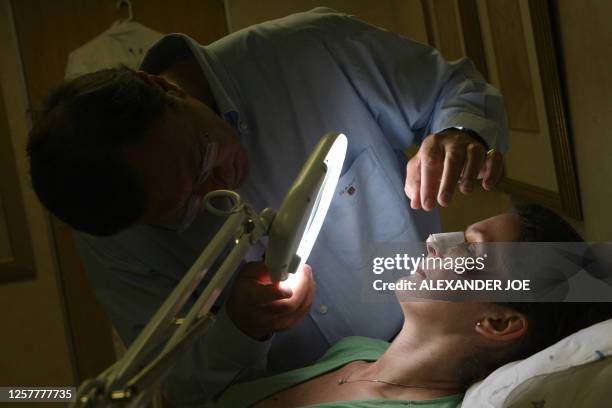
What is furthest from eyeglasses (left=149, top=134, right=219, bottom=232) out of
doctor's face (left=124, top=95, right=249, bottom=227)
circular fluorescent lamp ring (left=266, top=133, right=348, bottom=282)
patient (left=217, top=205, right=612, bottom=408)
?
patient (left=217, top=205, right=612, bottom=408)

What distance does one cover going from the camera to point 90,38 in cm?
249

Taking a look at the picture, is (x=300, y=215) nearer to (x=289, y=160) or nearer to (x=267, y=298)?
(x=267, y=298)

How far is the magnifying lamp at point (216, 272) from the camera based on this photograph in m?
0.45

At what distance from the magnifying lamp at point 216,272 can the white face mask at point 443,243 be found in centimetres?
31

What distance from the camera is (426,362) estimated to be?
105 cm

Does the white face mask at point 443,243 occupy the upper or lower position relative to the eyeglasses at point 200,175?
lower

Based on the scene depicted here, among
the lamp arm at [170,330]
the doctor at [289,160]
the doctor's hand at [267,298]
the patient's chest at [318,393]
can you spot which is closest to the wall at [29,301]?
the doctor at [289,160]

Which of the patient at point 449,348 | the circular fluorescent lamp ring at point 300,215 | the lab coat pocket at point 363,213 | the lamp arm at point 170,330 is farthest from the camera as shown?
the lab coat pocket at point 363,213

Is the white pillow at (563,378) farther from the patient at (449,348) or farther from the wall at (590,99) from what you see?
the wall at (590,99)

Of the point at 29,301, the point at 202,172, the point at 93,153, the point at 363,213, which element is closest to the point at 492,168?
the point at 363,213

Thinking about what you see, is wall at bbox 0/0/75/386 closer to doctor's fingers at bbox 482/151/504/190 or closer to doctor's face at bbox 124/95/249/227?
doctor's face at bbox 124/95/249/227

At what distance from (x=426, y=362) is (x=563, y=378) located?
307 millimetres

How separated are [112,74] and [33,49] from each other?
182cm

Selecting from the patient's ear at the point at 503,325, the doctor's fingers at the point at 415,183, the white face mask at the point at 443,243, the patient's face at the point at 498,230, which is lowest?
the patient's ear at the point at 503,325
